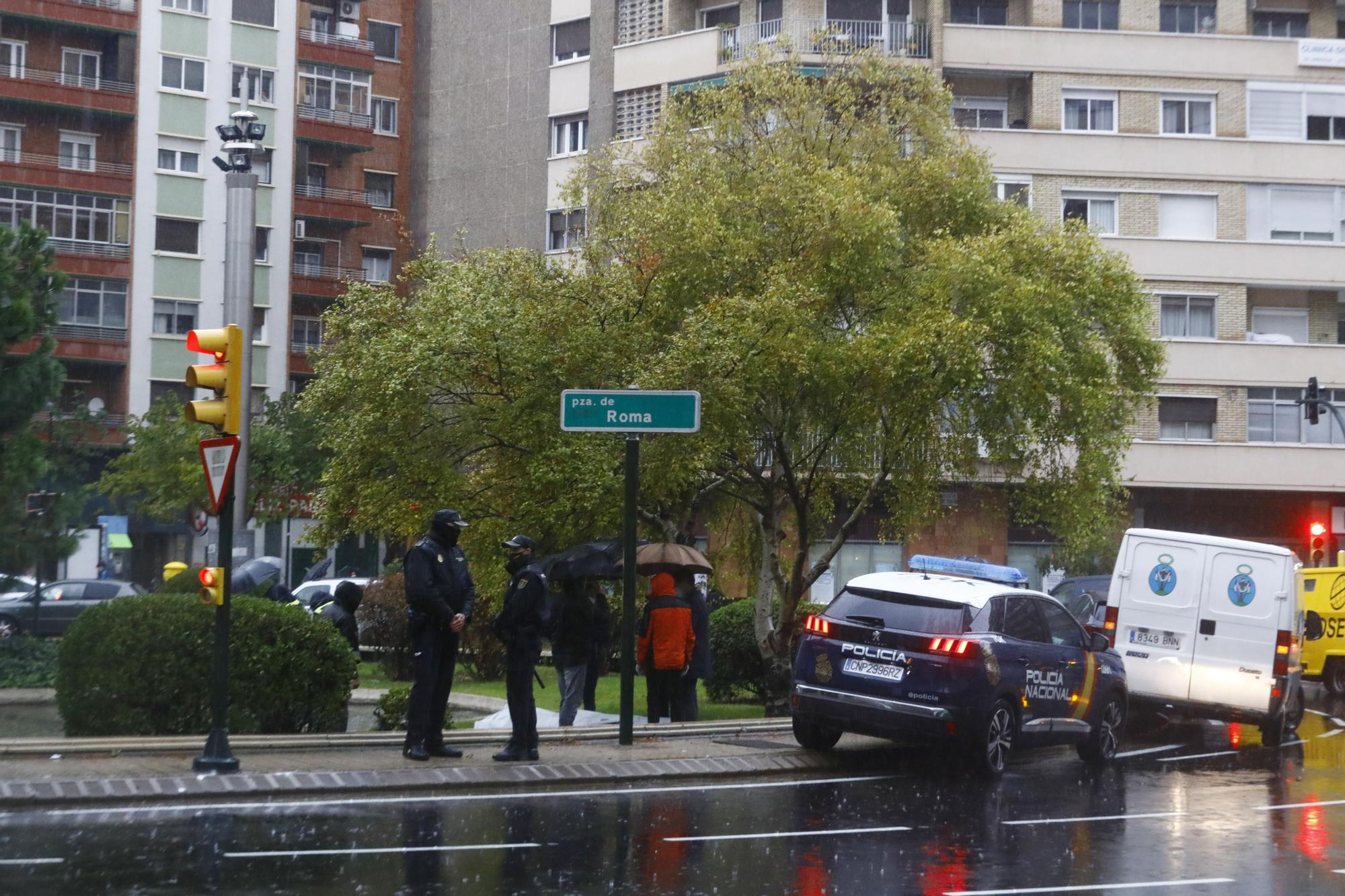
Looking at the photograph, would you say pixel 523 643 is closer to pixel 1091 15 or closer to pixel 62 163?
pixel 1091 15

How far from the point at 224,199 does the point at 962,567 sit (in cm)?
4478

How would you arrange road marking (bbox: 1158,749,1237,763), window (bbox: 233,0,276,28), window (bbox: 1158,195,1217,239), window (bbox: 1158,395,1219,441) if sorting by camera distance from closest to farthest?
road marking (bbox: 1158,749,1237,763) < window (bbox: 1158,395,1219,441) < window (bbox: 1158,195,1217,239) < window (bbox: 233,0,276,28)

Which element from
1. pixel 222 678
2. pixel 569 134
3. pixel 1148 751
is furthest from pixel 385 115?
pixel 222 678

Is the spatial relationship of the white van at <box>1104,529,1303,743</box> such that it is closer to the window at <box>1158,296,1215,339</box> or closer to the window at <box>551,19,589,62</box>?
the window at <box>1158,296,1215,339</box>

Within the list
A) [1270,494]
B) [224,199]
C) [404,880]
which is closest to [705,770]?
[404,880]

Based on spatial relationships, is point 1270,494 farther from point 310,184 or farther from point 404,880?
point 404,880

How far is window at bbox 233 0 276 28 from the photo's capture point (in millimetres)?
57250

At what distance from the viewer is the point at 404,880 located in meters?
8.30

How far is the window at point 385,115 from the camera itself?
61000 mm

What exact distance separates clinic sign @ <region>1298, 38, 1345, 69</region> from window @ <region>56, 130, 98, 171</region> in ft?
121

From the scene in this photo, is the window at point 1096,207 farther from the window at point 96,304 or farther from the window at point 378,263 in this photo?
the window at point 96,304

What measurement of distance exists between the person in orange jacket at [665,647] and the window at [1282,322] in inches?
1307

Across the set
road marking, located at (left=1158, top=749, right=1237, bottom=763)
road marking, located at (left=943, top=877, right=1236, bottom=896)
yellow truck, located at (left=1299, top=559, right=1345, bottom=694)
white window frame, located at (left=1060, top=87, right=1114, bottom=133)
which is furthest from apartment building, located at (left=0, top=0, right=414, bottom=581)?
road marking, located at (left=943, top=877, right=1236, bottom=896)

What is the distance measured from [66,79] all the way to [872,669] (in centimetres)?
4691
